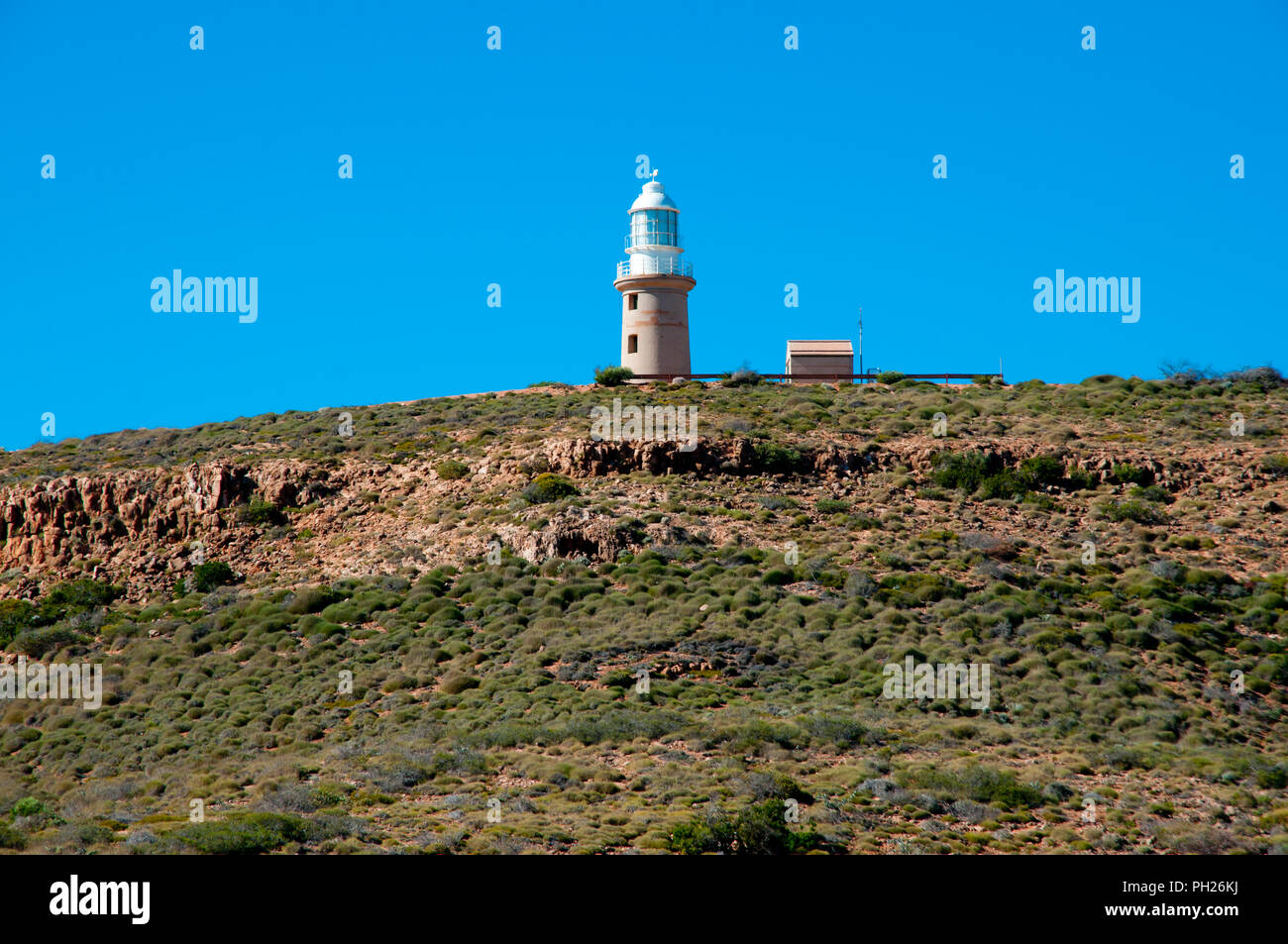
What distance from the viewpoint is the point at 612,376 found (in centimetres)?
5181

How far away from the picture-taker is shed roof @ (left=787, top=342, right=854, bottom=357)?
2183 inches

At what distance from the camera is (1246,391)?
1988 inches

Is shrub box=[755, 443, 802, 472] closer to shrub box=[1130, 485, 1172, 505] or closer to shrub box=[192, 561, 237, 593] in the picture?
shrub box=[1130, 485, 1172, 505]

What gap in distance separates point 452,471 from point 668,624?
1192 cm

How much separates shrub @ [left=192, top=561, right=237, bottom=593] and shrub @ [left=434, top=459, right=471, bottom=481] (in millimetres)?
7008

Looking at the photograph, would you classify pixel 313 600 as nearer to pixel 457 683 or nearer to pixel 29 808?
pixel 457 683

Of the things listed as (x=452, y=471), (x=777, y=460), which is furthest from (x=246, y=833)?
(x=777, y=460)

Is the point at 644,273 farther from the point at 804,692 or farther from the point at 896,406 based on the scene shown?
the point at 804,692

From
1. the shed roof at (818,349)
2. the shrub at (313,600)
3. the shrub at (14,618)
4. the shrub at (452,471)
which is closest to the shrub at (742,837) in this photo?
the shrub at (313,600)

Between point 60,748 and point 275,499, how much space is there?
1289cm

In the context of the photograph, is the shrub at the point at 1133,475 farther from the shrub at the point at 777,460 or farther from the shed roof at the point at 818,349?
the shed roof at the point at 818,349

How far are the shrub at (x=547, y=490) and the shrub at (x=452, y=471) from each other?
2.88m

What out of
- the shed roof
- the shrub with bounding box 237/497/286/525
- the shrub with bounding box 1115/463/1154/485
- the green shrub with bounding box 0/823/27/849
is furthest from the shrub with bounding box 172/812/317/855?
the shed roof
